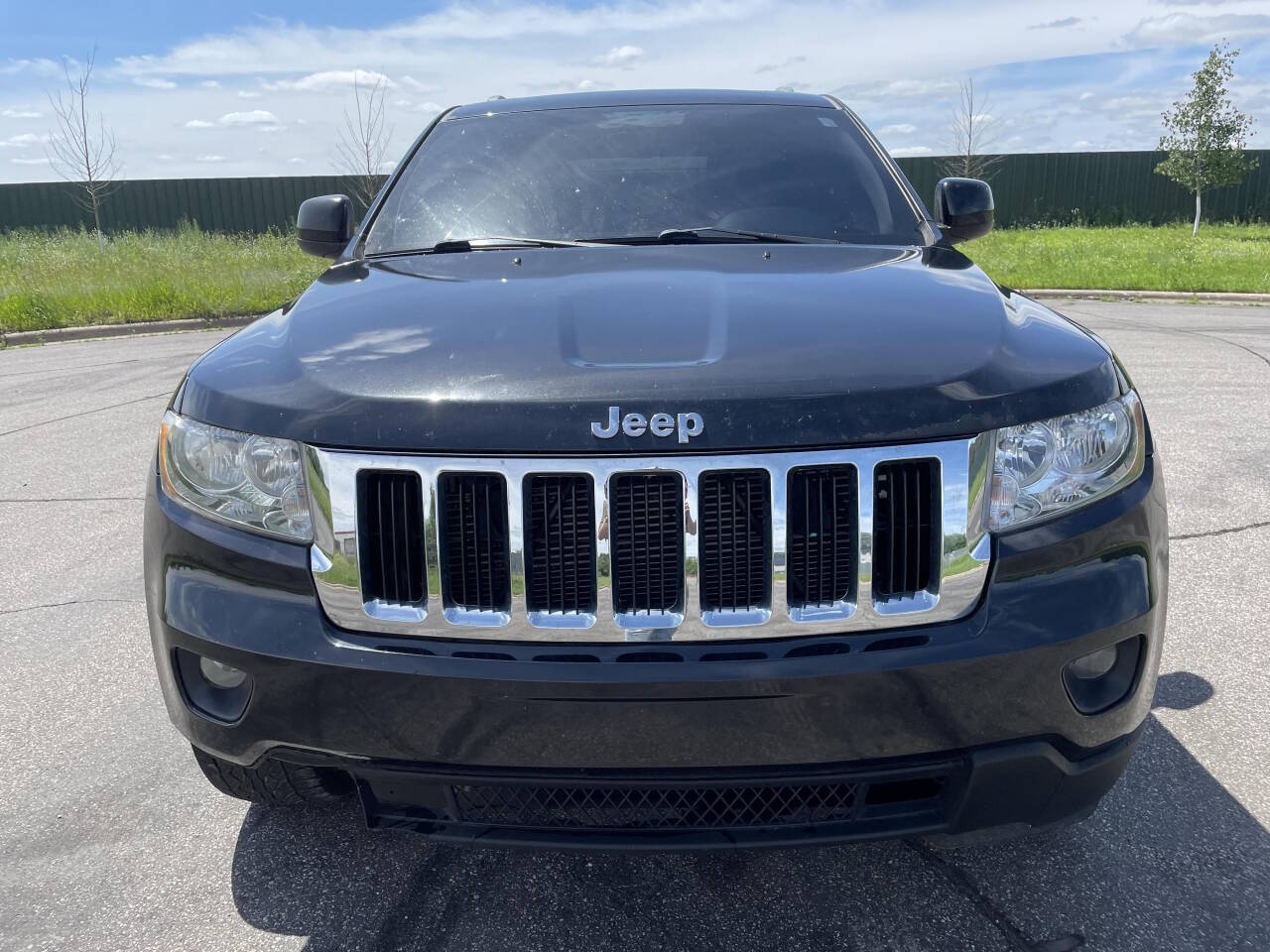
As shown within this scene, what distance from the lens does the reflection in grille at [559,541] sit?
5.72 ft

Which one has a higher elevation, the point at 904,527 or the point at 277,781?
the point at 904,527

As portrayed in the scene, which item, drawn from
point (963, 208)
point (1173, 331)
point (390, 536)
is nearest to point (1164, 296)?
point (1173, 331)

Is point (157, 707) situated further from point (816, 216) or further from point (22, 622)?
point (816, 216)

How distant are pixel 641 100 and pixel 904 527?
2.32 m

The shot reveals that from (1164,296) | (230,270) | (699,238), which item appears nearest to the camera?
(699,238)

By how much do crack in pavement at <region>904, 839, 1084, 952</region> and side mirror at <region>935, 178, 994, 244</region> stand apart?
1.98m

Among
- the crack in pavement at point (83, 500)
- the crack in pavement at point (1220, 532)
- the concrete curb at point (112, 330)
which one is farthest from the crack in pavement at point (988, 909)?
the concrete curb at point (112, 330)

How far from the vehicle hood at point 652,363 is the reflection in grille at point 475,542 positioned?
0.24 ft

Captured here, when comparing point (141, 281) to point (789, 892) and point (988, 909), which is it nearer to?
point (789, 892)

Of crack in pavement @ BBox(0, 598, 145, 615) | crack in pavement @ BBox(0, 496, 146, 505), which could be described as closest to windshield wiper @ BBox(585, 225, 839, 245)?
crack in pavement @ BBox(0, 598, 145, 615)

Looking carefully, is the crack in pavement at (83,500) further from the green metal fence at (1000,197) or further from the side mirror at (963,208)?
the green metal fence at (1000,197)

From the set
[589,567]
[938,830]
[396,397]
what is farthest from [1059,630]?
[396,397]

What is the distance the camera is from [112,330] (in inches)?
527

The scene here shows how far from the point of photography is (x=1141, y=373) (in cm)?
802
